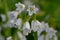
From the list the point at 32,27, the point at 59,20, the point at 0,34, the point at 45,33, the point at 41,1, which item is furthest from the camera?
the point at 41,1

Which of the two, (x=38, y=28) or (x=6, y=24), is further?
(x=6, y=24)

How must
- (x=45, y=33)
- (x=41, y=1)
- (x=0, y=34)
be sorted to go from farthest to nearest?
1. (x=41, y=1)
2. (x=0, y=34)
3. (x=45, y=33)

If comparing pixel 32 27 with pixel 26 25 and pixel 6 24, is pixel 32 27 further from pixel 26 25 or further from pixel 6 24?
pixel 6 24

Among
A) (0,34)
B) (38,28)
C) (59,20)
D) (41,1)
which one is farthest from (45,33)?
(41,1)

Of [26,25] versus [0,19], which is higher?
[26,25]

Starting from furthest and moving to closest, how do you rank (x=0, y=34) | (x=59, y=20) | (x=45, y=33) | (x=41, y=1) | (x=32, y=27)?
(x=41, y=1) < (x=59, y=20) < (x=0, y=34) < (x=45, y=33) < (x=32, y=27)

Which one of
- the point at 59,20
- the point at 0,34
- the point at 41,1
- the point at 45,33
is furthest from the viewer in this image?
the point at 41,1

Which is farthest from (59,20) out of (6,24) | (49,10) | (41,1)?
(6,24)

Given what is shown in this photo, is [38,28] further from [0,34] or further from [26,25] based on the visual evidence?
[0,34]

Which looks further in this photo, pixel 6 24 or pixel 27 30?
pixel 6 24
